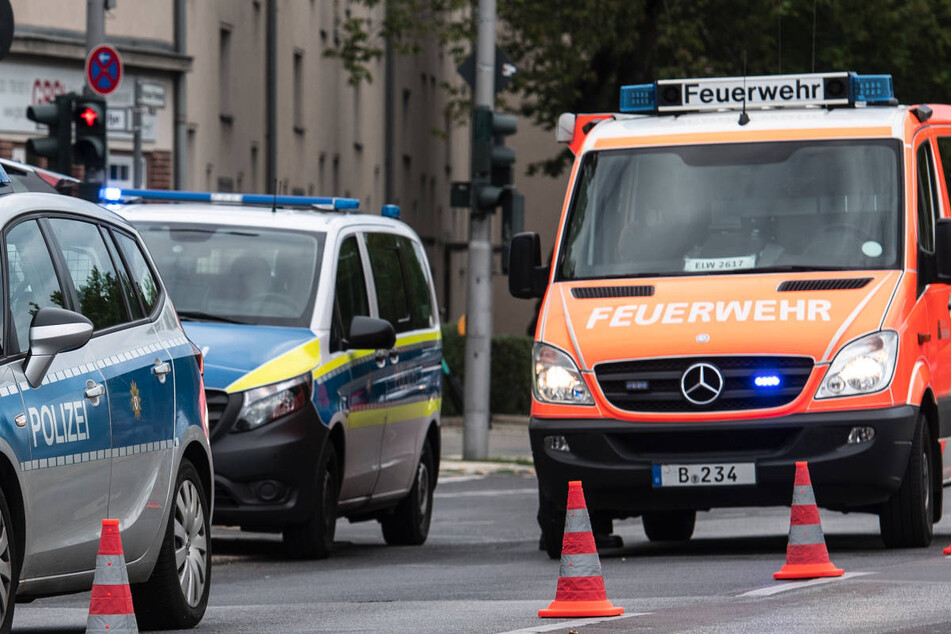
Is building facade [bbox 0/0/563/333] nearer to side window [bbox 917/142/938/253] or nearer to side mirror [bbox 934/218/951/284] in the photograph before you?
side window [bbox 917/142/938/253]

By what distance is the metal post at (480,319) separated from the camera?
2508 centimetres

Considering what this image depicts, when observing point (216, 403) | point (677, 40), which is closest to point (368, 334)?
point (216, 403)

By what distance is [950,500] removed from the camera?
18.2 m

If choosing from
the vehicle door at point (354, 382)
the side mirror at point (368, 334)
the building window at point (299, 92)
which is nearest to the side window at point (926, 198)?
the side mirror at point (368, 334)

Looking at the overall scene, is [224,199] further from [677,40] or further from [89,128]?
[677,40]

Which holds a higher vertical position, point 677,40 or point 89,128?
point 677,40

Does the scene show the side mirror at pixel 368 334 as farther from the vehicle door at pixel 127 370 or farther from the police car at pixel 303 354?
the vehicle door at pixel 127 370

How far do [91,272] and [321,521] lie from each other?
461 centimetres

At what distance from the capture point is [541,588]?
34.9ft

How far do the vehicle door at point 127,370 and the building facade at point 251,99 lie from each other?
40.9 feet

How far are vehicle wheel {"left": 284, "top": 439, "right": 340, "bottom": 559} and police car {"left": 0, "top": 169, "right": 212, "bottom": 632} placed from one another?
3287 mm

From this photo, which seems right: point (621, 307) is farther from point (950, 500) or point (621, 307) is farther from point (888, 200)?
point (950, 500)

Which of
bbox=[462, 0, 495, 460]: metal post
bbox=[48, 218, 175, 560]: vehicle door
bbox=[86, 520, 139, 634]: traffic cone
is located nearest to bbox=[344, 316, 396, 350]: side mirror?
bbox=[48, 218, 175, 560]: vehicle door

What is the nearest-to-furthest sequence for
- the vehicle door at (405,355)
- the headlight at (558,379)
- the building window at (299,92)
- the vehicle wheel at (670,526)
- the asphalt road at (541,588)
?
the asphalt road at (541,588)
the headlight at (558,379)
the vehicle wheel at (670,526)
the vehicle door at (405,355)
the building window at (299,92)
